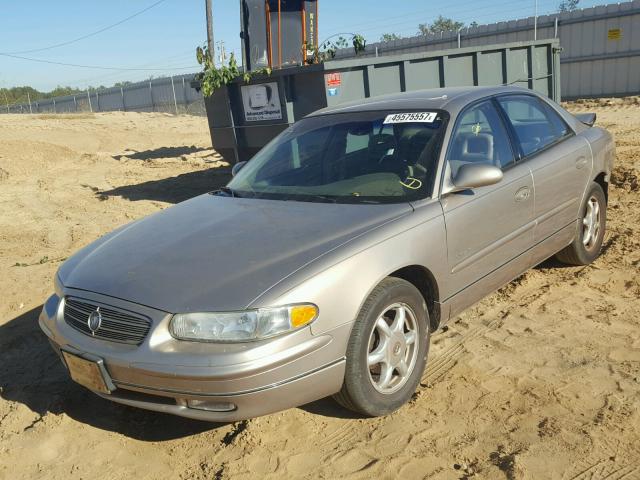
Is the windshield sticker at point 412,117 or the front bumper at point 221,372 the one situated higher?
the windshield sticker at point 412,117

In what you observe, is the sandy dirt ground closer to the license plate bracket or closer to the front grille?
the license plate bracket

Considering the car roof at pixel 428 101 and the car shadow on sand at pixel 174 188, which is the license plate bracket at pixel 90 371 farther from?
the car shadow on sand at pixel 174 188

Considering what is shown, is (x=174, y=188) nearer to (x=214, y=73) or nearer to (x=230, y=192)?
(x=214, y=73)

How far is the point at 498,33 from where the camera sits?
72.3 ft

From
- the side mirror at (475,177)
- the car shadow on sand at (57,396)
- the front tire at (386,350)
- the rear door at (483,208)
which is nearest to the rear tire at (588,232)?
the rear door at (483,208)

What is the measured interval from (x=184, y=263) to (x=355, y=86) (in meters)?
5.02

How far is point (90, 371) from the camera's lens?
10.1ft

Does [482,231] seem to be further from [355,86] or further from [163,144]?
[163,144]

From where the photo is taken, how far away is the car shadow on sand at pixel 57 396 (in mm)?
3490

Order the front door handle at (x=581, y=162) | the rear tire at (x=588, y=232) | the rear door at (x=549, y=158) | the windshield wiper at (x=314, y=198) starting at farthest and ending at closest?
1. the rear tire at (x=588, y=232)
2. the front door handle at (x=581, y=162)
3. the rear door at (x=549, y=158)
4. the windshield wiper at (x=314, y=198)

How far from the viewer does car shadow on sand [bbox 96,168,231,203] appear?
1009cm

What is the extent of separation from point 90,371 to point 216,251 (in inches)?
32.8

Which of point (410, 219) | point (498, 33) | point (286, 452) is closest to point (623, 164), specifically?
point (410, 219)

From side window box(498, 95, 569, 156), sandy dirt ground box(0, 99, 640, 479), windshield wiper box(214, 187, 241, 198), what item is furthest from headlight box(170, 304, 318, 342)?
side window box(498, 95, 569, 156)
